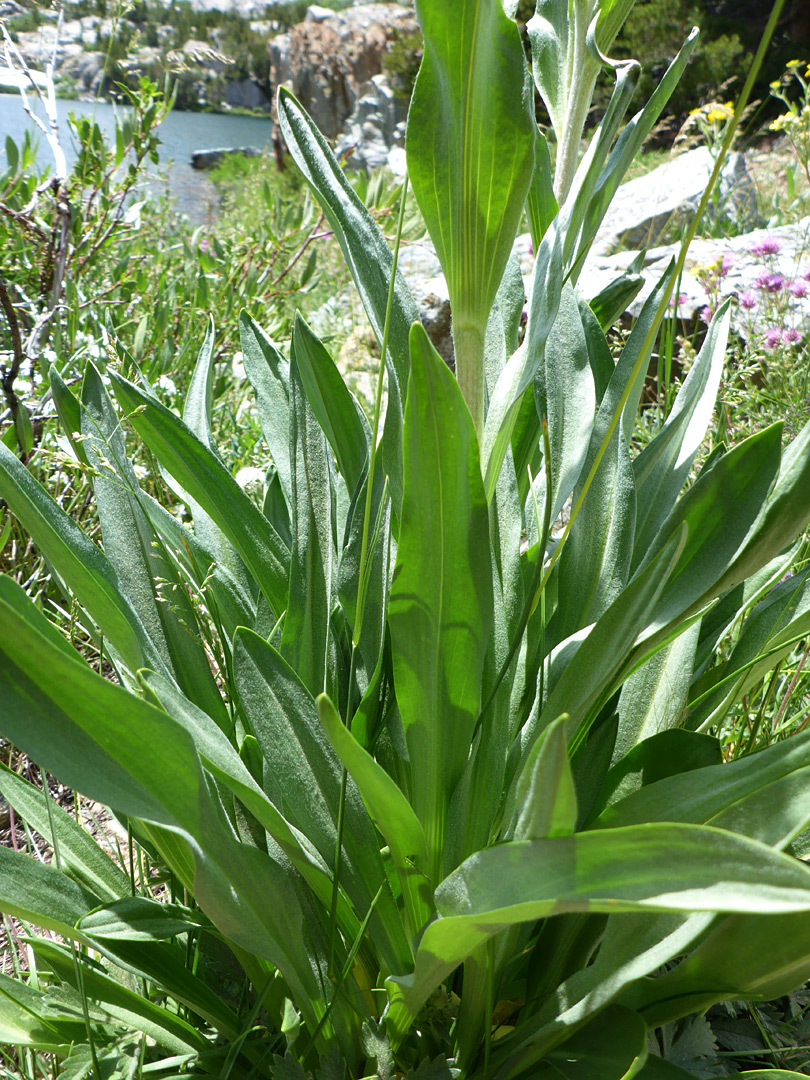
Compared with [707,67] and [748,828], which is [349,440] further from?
[707,67]

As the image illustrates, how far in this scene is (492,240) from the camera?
23.7 inches

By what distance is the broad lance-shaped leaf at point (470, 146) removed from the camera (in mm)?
525

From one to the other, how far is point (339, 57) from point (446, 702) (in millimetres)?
18668

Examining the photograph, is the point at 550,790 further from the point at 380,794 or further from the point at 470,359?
the point at 470,359

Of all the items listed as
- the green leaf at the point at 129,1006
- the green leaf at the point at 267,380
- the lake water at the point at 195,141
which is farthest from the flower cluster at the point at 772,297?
the lake water at the point at 195,141

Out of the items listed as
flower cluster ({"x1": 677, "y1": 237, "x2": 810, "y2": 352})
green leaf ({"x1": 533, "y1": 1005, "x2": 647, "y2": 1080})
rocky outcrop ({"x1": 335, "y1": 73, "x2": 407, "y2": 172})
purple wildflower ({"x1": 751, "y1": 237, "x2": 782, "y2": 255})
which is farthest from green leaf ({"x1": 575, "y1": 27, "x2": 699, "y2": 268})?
rocky outcrop ({"x1": 335, "y1": 73, "x2": 407, "y2": 172})

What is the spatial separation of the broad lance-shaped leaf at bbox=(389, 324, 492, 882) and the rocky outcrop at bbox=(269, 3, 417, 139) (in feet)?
57.2

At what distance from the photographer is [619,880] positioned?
410 mm

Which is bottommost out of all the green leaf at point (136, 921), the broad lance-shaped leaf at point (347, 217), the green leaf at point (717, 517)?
the green leaf at point (136, 921)

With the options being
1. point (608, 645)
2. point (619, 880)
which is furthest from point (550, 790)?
point (608, 645)

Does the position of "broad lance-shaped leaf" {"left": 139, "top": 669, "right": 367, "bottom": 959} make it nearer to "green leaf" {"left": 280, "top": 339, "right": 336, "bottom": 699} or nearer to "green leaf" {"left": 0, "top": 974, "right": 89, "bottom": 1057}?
"green leaf" {"left": 280, "top": 339, "right": 336, "bottom": 699}

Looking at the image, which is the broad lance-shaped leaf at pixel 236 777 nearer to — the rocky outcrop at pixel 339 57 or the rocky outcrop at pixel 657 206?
the rocky outcrop at pixel 657 206

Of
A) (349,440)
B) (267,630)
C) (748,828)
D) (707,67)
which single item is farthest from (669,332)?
(707,67)

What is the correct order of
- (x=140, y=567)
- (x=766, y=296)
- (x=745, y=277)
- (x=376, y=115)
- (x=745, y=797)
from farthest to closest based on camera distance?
(x=376, y=115), (x=745, y=277), (x=766, y=296), (x=140, y=567), (x=745, y=797)
